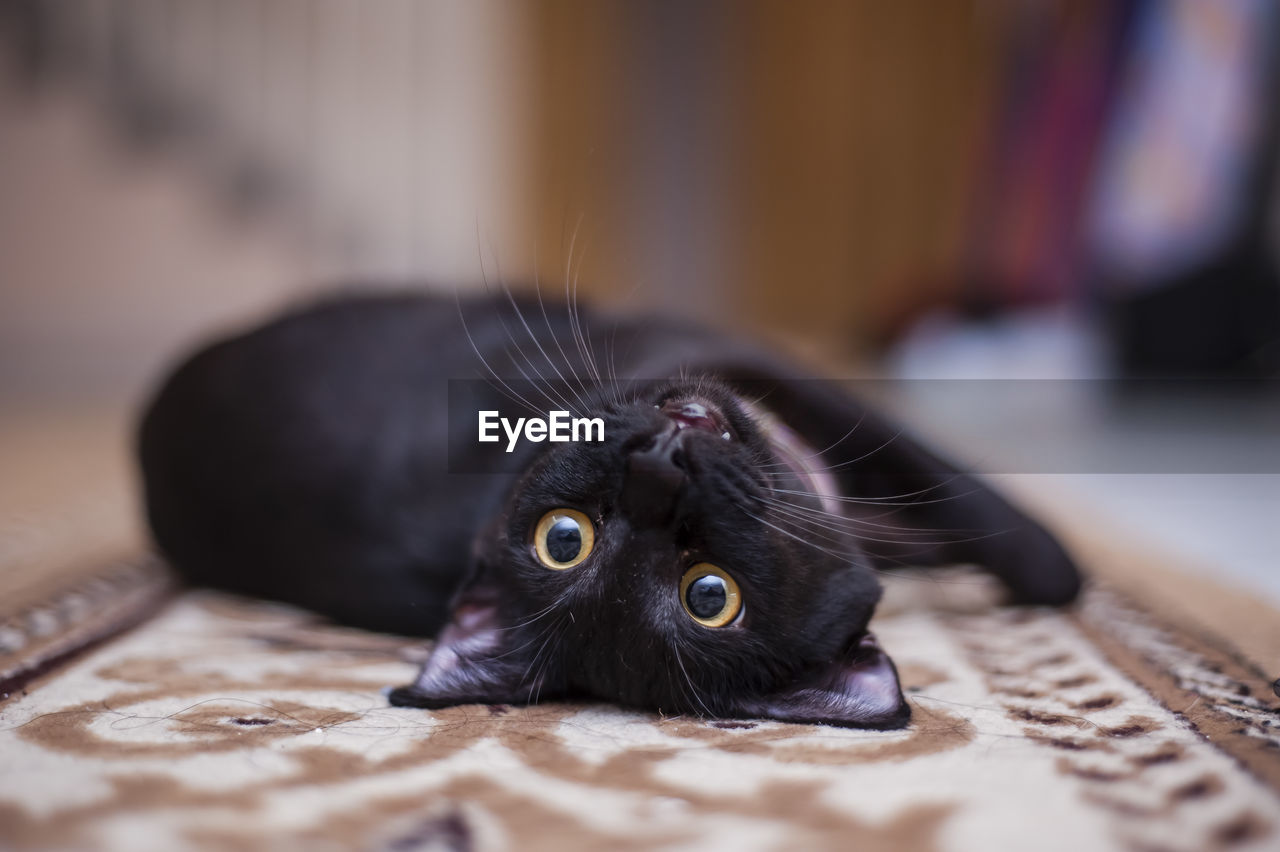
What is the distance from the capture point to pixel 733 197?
5488mm

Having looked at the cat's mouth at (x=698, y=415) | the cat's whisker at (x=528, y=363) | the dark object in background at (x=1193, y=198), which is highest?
the dark object in background at (x=1193, y=198)

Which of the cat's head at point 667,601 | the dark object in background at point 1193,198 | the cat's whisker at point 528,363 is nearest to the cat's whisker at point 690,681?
the cat's head at point 667,601

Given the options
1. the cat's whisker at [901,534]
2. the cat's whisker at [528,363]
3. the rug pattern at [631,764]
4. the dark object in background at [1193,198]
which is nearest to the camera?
the rug pattern at [631,764]

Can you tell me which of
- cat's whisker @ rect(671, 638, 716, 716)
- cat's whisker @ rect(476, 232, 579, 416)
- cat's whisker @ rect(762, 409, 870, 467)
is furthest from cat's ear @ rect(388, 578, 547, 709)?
cat's whisker @ rect(762, 409, 870, 467)

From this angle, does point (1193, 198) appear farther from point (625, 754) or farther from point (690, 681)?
point (625, 754)

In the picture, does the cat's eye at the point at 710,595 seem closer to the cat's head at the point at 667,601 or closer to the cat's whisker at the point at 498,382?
the cat's head at the point at 667,601

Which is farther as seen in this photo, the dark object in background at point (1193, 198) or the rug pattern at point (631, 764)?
the dark object in background at point (1193, 198)

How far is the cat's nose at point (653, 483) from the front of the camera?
87 cm

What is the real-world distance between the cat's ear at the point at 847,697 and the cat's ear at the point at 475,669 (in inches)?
8.5

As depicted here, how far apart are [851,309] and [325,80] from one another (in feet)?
9.58

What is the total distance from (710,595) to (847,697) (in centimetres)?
15

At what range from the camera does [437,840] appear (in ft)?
2.17

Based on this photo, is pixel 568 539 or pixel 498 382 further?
pixel 498 382

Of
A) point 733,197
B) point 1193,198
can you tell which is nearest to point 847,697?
point 1193,198
